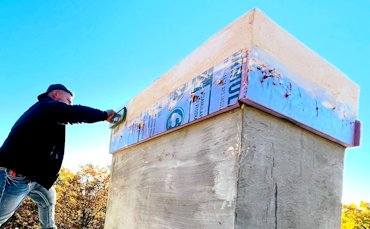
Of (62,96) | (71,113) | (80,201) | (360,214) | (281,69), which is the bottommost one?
(80,201)

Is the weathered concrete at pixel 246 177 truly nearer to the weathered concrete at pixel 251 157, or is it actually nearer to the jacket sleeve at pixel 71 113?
the weathered concrete at pixel 251 157

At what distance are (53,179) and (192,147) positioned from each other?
1.46 m

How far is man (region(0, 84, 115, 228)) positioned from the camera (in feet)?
6.64

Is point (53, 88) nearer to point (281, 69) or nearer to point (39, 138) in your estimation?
point (39, 138)

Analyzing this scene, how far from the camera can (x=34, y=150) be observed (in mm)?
2100

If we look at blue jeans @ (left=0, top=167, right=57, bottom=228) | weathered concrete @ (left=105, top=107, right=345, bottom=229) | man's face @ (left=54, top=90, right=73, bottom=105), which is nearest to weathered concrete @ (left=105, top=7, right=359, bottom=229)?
weathered concrete @ (left=105, top=107, right=345, bottom=229)

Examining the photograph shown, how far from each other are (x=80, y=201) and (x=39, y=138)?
1371 centimetres

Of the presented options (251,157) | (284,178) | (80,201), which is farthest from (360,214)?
(251,157)

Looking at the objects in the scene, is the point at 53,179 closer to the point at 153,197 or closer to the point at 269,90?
the point at 153,197

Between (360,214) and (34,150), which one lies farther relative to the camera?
(360,214)

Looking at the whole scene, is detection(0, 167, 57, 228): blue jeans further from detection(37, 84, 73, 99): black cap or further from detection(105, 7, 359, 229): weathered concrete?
detection(105, 7, 359, 229): weathered concrete

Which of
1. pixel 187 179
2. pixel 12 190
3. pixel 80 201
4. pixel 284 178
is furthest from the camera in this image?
pixel 80 201

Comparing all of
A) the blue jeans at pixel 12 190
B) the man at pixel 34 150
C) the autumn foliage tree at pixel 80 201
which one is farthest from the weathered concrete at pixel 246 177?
the autumn foliage tree at pixel 80 201

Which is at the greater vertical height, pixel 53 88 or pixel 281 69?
pixel 53 88
